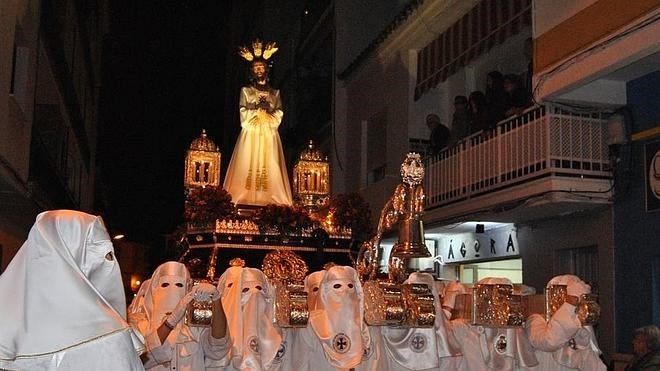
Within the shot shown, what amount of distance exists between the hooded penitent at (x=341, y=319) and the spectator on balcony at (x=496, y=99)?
8547mm

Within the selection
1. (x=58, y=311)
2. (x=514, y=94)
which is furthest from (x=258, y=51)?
(x=58, y=311)

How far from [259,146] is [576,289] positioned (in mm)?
5693

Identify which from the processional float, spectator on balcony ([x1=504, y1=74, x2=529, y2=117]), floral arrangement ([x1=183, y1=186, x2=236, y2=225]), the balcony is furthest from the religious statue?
spectator on balcony ([x1=504, y1=74, x2=529, y2=117])

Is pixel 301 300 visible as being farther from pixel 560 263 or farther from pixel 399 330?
pixel 560 263

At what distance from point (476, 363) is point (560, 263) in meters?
7.45

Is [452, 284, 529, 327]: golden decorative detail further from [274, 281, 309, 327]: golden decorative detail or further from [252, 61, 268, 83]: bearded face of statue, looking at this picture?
[252, 61, 268, 83]: bearded face of statue

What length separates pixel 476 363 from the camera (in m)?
7.07

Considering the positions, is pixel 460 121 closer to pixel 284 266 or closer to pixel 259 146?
pixel 259 146

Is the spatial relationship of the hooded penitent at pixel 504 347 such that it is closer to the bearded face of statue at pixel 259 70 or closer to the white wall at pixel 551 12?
the bearded face of statue at pixel 259 70

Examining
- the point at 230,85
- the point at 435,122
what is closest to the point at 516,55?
the point at 435,122

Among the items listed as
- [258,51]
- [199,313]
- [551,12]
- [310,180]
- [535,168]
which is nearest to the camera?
[199,313]

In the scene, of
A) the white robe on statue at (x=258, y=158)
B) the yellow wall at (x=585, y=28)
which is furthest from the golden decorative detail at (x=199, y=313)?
the yellow wall at (x=585, y=28)

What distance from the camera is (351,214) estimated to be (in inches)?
398

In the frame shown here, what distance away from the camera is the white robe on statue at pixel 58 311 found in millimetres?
3227
